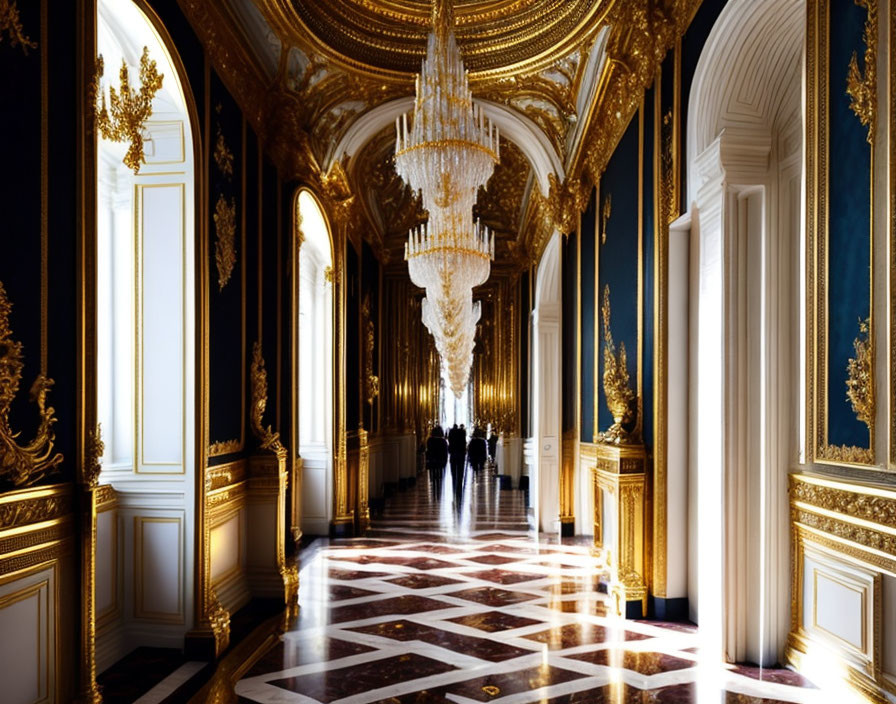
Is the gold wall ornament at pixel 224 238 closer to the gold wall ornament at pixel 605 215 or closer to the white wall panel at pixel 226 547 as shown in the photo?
the white wall panel at pixel 226 547

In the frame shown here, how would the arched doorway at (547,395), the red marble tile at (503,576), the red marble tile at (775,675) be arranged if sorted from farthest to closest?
1. the arched doorway at (547,395)
2. the red marble tile at (503,576)
3. the red marble tile at (775,675)

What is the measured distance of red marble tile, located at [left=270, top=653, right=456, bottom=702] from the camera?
13.7 ft

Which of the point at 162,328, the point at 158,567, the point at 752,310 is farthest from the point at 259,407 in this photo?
the point at 752,310

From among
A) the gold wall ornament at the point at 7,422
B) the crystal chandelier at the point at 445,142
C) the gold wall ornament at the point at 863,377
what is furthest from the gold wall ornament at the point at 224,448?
the gold wall ornament at the point at 863,377

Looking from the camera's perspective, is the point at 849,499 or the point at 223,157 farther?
the point at 223,157

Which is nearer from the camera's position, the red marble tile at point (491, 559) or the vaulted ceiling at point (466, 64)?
the vaulted ceiling at point (466, 64)

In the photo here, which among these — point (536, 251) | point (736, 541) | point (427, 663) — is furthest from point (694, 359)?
point (536, 251)

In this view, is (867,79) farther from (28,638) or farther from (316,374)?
(316,374)

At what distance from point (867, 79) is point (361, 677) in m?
4.17

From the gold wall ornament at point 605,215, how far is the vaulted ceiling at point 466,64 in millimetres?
512

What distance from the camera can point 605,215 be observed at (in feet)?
24.7

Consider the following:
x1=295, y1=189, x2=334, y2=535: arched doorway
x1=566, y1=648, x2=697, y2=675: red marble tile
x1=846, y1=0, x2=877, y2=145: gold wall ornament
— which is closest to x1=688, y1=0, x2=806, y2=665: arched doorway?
x1=566, y1=648, x2=697, y2=675: red marble tile

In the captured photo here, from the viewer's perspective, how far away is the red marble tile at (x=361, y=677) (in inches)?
164

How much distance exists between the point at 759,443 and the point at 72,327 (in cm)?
403
